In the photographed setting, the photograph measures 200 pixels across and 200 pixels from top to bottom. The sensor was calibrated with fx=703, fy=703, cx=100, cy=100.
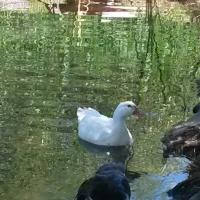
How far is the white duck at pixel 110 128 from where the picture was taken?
30.0ft

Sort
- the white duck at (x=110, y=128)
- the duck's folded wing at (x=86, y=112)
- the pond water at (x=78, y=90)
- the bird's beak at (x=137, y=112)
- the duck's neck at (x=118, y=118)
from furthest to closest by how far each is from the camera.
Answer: the duck's folded wing at (x=86, y=112) < the bird's beak at (x=137, y=112) < the duck's neck at (x=118, y=118) < the white duck at (x=110, y=128) < the pond water at (x=78, y=90)

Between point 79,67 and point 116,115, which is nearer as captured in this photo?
point 116,115

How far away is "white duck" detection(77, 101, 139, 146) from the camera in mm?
9148

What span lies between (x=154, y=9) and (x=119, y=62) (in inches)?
350

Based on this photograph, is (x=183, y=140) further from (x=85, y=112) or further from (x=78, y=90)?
Answer: (x=78, y=90)

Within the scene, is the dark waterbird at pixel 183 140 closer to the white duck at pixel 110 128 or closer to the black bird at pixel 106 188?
the white duck at pixel 110 128

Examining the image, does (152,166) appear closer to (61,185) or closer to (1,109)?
(61,185)

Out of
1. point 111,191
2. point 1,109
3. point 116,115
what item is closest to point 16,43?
point 1,109

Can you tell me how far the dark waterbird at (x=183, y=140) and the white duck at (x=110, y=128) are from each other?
58cm

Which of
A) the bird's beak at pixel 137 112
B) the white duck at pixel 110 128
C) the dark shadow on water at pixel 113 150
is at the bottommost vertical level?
the dark shadow on water at pixel 113 150

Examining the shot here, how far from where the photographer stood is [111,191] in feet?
20.0

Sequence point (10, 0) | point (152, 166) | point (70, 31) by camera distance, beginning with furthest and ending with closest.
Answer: point (10, 0)
point (70, 31)
point (152, 166)

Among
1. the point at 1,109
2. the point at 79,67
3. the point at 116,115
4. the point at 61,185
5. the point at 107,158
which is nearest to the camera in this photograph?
the point at 61,185

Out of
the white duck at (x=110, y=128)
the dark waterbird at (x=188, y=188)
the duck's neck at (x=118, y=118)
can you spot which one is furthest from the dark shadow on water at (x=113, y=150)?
the dark waterbird at (x=188, y=188)
